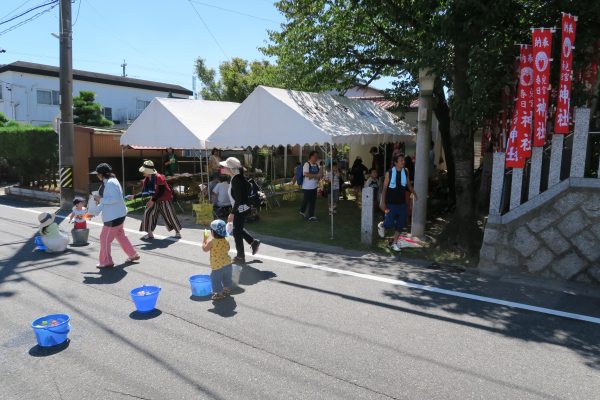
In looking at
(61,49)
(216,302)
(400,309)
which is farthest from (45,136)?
(400,309)

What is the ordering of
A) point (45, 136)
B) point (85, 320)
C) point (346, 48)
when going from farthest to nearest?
point (45, 136) < point (346, 48) < point (85, 320)

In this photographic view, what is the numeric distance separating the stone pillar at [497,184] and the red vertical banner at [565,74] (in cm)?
87

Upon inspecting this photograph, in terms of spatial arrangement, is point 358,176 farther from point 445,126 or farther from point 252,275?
point 252,275

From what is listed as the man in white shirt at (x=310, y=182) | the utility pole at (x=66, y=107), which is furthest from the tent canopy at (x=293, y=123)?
the utility pole at (x=66, y=107)

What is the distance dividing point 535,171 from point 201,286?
511 cm

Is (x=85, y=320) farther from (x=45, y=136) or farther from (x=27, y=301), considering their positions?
(x=45, y=136)

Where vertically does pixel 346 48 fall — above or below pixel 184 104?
above

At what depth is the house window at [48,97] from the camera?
93.2 feet

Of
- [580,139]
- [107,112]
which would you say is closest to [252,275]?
[580,139]

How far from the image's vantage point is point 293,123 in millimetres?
9453

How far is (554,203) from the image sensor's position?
6.37 m

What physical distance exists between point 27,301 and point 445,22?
716cm

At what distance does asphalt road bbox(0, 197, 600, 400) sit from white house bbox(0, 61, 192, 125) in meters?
25.7

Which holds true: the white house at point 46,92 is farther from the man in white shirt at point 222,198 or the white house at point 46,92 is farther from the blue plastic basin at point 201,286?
the blue plastic basin at point 201,286
